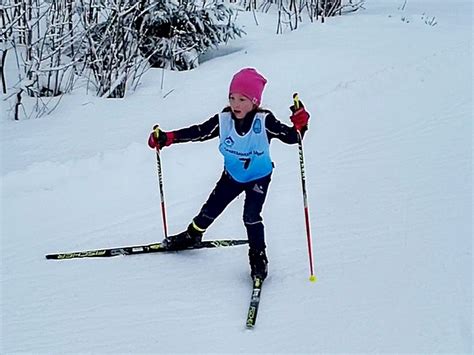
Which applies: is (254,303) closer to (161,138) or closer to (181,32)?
(161,138)

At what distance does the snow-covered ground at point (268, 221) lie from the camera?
3.57 metres

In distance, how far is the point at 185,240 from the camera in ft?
14.4

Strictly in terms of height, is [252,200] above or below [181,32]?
below

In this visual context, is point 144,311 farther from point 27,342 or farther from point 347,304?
point 347,304

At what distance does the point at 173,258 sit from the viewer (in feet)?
14.3

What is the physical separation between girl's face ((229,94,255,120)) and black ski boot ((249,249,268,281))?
0.77 meters

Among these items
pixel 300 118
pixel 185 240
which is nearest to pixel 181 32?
pixel 185 240

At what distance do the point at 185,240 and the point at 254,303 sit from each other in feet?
2.57

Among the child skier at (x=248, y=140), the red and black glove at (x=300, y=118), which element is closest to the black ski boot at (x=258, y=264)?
the child skier at (x=248, y=140)

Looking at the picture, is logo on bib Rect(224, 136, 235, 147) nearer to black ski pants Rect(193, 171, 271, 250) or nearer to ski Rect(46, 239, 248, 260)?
black ski pants Rect(193, 171, 271, 250)

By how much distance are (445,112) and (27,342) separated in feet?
16.8

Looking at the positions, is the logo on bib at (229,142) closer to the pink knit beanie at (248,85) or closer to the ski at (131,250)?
the pink knit beanie at (248,85)

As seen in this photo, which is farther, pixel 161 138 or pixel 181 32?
pixel 181 32

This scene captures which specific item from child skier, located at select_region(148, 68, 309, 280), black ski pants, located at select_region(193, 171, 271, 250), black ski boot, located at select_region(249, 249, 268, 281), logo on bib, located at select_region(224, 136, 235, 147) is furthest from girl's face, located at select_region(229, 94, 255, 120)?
black ski boot, located at select_region(249, 249, 268, 281)
